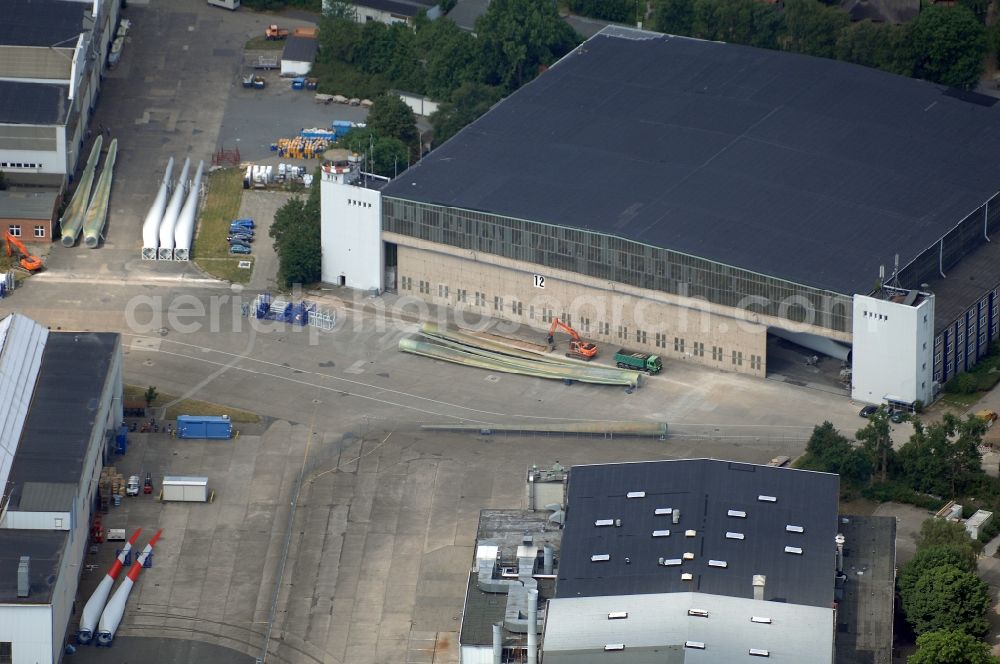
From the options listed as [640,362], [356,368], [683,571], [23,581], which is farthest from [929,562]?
[23,581]

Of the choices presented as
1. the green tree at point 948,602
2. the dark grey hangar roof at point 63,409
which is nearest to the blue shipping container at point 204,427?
the dark grey hangar roof at point 63,409

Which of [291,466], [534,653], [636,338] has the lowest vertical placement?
[534,653]

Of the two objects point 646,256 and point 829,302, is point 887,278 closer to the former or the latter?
point 829,302

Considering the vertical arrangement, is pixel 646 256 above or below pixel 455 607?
above

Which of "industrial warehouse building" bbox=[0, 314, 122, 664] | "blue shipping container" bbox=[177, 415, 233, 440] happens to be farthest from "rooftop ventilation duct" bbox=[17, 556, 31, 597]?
"blue shipping container" bbox=[177, 415, 233, 440]

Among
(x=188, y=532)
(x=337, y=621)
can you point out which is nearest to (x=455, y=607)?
(x=337, y=621)

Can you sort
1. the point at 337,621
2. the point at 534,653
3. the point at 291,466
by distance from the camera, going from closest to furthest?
the point at 534,653, the point at 337,621, the point at 291,466

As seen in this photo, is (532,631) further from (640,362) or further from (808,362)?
(808,362)
